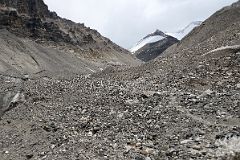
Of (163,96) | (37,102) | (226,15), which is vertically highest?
(226,15)

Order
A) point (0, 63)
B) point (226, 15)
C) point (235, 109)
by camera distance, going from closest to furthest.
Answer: point (235, 109), point (226, 15), point (0, 63)

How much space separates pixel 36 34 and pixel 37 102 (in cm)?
6529

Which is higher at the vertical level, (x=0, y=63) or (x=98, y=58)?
(x=98, y=58)

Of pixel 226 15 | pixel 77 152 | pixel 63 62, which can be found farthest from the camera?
pixel 63 62

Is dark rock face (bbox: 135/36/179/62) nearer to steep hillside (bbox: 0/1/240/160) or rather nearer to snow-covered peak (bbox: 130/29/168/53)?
snow-covered peak (bbox: 130/29/168/53)

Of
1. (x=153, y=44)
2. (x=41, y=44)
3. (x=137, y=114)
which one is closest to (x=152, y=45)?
(x=153, y=44)

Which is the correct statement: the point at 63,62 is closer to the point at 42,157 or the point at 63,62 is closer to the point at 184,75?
the point at 184,75

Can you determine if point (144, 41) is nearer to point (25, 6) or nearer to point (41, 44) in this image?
point (25, 6)

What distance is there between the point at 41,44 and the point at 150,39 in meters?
83.5

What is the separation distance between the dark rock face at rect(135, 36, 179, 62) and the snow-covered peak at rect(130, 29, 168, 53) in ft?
19.7

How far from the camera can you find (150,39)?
164500 millimetres

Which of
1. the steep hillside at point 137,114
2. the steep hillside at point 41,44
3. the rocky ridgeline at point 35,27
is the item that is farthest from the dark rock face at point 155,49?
the steep hillside at point 137,114

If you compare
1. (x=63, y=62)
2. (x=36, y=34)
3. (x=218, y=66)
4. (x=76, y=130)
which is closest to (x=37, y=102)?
(x=76, y=130)

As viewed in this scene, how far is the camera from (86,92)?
24.8 m
